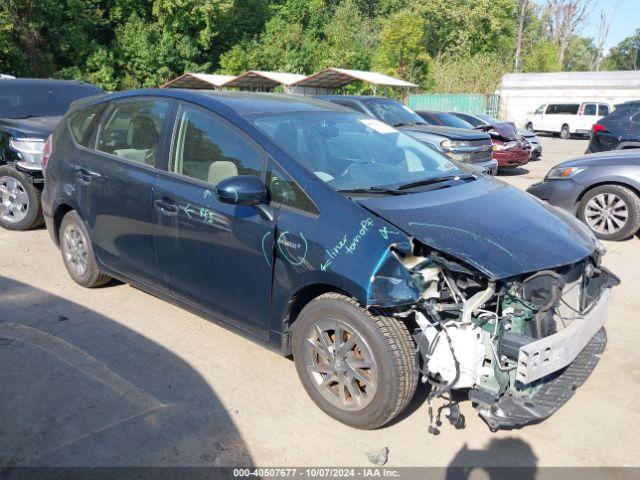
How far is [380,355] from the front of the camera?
2.92 m

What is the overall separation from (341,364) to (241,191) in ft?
3.66

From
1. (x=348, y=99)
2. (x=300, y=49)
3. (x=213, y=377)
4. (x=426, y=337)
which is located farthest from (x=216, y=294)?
(x=300, y=49)

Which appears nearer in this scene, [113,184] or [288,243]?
[288,243]

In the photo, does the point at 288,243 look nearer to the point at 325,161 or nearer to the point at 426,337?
the point at 325,161

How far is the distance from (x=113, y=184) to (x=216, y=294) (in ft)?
4.40

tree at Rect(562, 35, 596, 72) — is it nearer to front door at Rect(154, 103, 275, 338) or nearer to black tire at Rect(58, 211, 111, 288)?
black tire at Rect(58, 211, 111, 288)

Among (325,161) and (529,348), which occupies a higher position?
(325,161)

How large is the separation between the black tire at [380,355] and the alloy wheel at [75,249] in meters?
2.67

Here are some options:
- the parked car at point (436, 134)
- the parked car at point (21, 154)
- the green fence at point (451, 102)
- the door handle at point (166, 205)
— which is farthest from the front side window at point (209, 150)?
the green fence at point (451, 102)

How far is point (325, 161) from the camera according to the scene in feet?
11.8

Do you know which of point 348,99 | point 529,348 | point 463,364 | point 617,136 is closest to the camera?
point 529,348

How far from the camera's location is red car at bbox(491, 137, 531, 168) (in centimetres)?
1326

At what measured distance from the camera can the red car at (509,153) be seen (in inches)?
522

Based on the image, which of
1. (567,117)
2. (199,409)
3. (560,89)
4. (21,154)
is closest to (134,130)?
(199,409)
